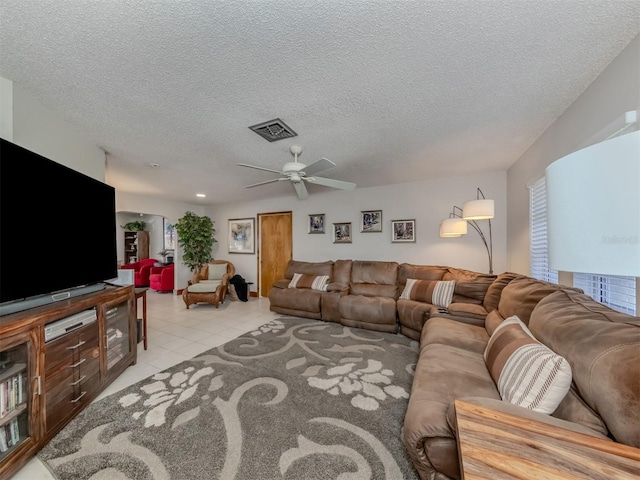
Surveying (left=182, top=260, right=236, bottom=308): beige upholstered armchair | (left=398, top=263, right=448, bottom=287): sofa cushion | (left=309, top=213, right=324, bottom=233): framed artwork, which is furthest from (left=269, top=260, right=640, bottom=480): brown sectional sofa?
(left=182, top=260, right=236, bottom=308): beige upholstered armchair

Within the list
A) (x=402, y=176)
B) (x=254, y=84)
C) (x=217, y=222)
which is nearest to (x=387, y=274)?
(x=402, y=176)

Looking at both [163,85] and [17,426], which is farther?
[163,85]

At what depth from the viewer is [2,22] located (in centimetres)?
118

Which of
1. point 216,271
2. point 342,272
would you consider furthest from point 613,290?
point 216,271

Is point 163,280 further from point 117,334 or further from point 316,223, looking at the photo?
point 117,334

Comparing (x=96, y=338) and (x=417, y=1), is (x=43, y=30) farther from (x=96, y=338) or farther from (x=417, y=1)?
(x=96, y=338)

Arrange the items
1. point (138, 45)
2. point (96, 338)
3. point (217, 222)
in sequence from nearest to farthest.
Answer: point (138, 45)
point (96, 338)
point (217, 222)

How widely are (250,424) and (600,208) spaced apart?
2.10m

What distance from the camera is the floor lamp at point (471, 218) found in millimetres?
2643

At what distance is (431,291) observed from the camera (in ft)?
10.9

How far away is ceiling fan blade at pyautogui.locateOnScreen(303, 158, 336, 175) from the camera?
7.46 ft

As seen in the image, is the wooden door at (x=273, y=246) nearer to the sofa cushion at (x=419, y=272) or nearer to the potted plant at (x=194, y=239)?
the potted plant at (x=194, y=239)

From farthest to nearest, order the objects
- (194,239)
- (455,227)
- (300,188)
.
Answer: (194,239)
(455,227)
(300,188)

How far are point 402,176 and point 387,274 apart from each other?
5.44ft
